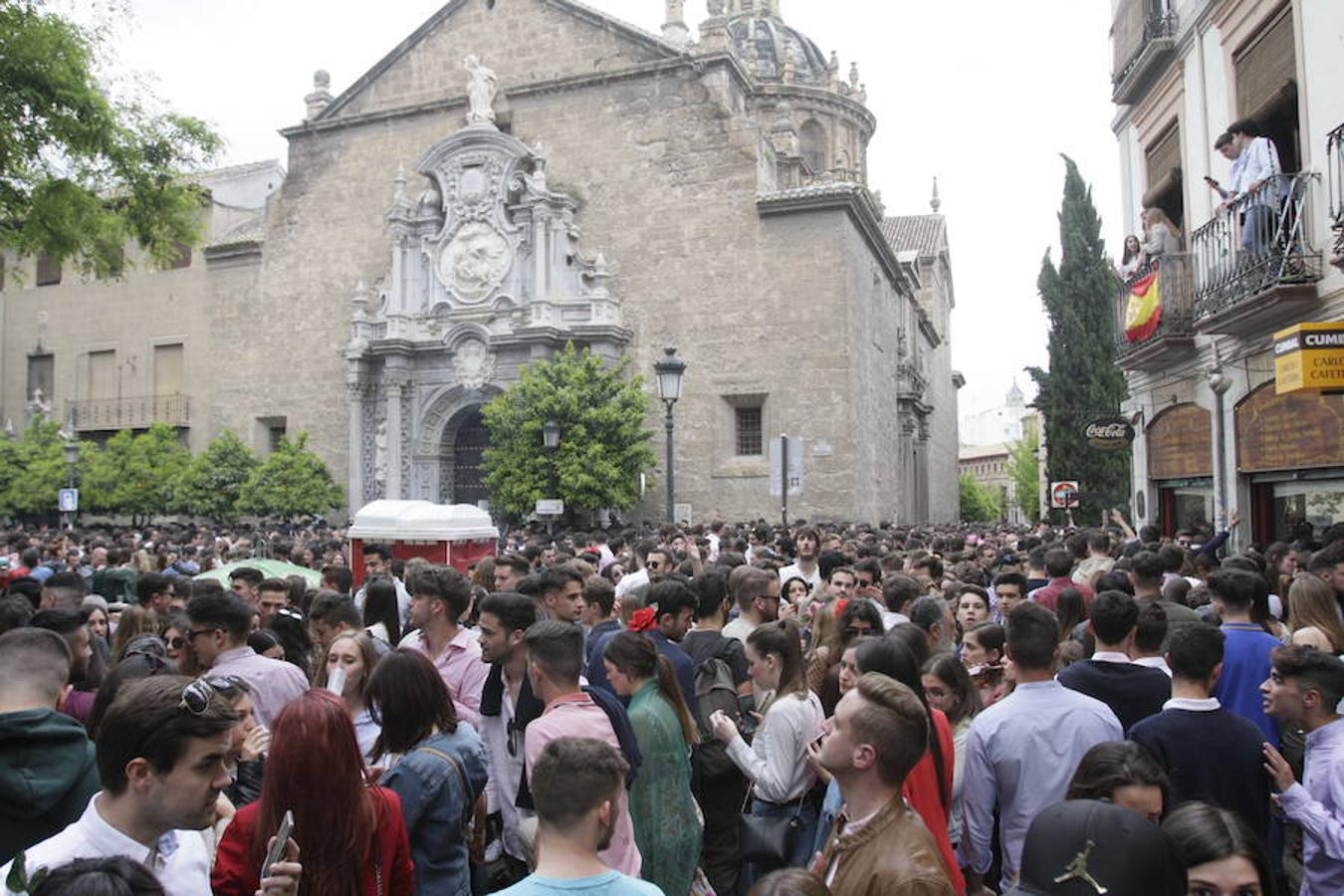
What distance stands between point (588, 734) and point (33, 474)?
3149 cm

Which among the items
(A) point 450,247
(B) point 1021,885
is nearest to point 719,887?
(B) point 1021,885

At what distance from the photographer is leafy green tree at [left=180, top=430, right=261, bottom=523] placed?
89.9 ft

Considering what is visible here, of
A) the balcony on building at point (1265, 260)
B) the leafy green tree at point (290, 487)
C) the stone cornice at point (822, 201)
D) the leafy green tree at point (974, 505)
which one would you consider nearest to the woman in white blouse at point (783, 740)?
the balcony on building at point (1265, 260)

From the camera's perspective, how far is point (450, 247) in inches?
1046

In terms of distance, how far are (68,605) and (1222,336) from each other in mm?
12112

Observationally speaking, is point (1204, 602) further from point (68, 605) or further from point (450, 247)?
point (450, 247)

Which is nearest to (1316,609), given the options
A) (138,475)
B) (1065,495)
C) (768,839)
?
(768,839)

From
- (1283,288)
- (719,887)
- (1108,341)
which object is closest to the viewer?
(719,887)

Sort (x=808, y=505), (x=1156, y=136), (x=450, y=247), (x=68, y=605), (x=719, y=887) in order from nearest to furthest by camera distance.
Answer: (x=719, y=887)
(x=68, y=605)
(x=1156, y=136)
(x=808, y=505)
(x=450, y=247)

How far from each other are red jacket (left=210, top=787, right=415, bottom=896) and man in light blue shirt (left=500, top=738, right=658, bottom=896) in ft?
1.90

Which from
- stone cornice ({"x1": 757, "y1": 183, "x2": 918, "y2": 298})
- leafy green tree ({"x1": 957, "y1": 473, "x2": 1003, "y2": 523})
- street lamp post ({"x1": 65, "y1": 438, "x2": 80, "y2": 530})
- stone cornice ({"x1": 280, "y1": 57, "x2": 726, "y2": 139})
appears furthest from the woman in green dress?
leafy green tree ({"x1": 957, "y1": 473, "x2": 1003, "y2": 523})

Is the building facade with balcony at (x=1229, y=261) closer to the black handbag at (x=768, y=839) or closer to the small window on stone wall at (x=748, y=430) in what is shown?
the black handbag at (x=768, y=839)

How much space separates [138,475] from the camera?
28.4 meters

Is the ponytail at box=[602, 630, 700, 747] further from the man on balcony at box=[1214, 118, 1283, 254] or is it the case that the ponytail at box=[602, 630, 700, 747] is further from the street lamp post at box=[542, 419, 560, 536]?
the street lamp post at box=[542, 419, 560, 536]
